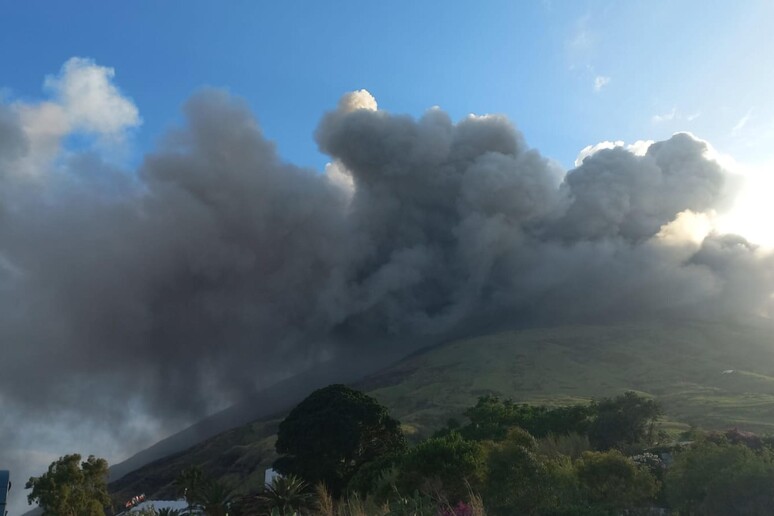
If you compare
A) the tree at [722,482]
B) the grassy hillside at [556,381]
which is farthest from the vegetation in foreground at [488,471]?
the grassy hillside at [556,381]

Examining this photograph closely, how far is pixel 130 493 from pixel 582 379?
3826 inches

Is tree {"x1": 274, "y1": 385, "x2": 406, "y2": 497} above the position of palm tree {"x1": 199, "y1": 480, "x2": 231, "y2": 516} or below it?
above

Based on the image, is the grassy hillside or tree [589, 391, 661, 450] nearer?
tree [589, 391, 661, 450]

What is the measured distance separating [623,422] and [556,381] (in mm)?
89602

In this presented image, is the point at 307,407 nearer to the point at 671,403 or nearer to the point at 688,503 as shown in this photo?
the point at 688,503

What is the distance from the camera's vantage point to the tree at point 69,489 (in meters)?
48.6

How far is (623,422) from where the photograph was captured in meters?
57.2

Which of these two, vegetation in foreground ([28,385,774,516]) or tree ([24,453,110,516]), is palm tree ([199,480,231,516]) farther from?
tree ([24,453,110,516])

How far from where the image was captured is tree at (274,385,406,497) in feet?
170

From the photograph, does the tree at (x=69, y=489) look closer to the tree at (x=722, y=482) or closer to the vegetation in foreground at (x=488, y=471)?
the vegetation in foreground at (x=488, y=471)

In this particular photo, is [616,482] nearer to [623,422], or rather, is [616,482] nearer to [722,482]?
[722,482]

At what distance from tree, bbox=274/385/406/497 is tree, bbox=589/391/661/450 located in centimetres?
1761

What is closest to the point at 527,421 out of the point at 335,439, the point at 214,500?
the point at 335,439

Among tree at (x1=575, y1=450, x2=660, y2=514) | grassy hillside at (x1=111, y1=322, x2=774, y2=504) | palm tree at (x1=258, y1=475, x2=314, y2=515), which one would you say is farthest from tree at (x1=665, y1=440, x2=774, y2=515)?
grassy hillside at (x1=111, y1=322, x2=774, y2=504)
